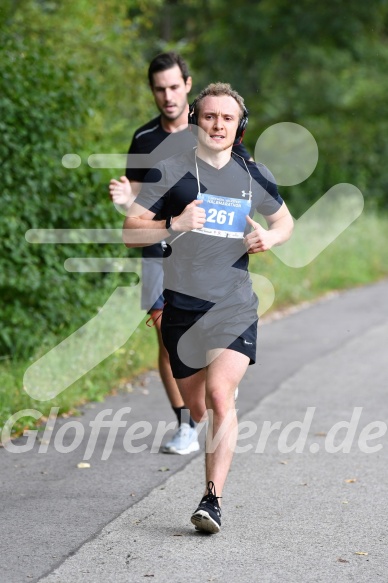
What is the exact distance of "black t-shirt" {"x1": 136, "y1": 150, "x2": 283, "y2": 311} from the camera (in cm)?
559

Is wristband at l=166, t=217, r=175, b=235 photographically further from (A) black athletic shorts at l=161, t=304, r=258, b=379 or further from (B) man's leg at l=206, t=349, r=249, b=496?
(B) man's leg at l=206, t=349, r=249, b=496

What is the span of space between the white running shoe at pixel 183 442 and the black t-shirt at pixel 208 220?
1868 millimetres

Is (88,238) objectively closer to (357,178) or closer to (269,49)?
(269,49)

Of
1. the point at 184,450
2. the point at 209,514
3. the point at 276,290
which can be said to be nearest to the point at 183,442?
the point at 184,450

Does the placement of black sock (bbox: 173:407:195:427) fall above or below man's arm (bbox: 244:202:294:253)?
below

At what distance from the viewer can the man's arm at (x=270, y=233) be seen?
5.44 meters

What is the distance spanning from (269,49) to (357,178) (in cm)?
496

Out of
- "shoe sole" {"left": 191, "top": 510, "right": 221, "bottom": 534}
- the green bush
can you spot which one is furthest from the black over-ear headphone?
the green bush

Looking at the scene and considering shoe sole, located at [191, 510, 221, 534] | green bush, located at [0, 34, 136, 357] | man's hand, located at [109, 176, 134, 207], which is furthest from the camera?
green bush, located at [0, 34, 136, 357]

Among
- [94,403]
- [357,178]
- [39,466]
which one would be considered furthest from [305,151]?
[39,466]

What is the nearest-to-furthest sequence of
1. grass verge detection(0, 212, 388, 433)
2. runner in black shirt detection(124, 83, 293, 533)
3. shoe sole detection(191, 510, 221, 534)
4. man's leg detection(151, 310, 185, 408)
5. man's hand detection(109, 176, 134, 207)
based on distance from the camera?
shoe sole detection(191, 510, 221, 534)
runner in black shirt detection(124, 83, 293, 533)
man's hand detection(109, 176, 134, 207)
man's leg detection(151, 310, 185, 408)
grass verge detection(0, 212, 388, 433)

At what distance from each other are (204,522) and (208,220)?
146 cm

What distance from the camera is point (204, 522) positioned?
5.34m

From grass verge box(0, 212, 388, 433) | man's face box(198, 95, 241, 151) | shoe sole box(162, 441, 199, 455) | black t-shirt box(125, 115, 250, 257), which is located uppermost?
man's face box(198, 95, 241, 151)
